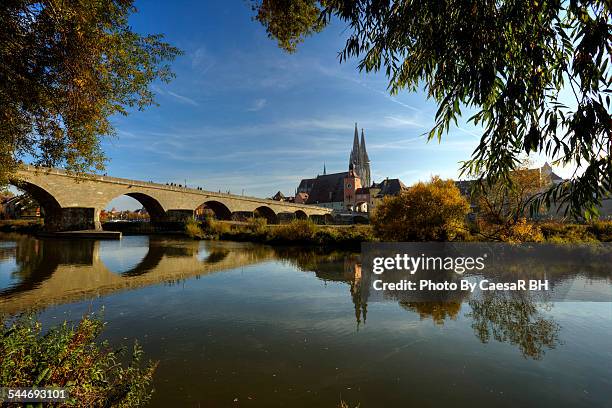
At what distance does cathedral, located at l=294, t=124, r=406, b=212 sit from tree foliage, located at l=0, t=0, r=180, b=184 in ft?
223

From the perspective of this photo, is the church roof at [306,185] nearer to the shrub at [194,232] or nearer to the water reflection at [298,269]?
the shrub at [194,232]

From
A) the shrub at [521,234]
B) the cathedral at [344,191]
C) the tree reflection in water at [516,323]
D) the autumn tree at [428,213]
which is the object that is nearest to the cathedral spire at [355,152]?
the cathedral at [344,191]

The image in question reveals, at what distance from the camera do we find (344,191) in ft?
286

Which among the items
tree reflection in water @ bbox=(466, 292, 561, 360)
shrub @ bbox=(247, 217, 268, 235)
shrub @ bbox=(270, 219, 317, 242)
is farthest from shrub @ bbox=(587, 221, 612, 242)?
shrub @ bbox=(247, 217, 268, 235)

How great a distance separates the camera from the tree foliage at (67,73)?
4.89m

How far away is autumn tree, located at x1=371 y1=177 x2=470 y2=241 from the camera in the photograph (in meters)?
17.2

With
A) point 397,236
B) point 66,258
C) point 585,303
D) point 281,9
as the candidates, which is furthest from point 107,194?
point 585,303

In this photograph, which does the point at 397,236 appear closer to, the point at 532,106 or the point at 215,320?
the point at 215,320

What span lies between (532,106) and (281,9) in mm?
4282

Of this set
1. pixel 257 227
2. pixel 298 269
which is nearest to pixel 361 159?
pixel 257 227

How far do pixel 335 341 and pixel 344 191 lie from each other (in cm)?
8162

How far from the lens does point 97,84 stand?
20.1 feet

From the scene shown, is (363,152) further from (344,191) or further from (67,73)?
(67,73)

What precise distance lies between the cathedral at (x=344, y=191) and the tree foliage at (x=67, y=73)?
68042mm
